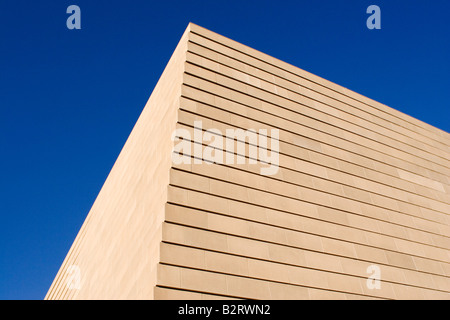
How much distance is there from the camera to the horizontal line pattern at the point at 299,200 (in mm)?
5488

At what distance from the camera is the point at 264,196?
6637 mm

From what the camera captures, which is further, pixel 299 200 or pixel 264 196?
pixel 299 200

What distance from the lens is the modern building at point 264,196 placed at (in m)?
5.51

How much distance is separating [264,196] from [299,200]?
0.84 m

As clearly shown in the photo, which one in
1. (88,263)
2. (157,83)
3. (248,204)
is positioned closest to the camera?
(248,204)

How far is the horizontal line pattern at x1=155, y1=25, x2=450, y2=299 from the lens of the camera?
5488 mm

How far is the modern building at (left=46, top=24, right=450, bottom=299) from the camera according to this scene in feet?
18.1

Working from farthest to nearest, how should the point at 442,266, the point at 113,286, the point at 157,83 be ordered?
the point at 157,83 → the point at 442,266 → the point at 113,286

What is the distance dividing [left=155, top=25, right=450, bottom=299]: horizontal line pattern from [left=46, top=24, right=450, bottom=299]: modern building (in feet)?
0.09

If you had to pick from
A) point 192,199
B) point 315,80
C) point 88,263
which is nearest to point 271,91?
point 315,80

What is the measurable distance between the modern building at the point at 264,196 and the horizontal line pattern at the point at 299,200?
0.03m
